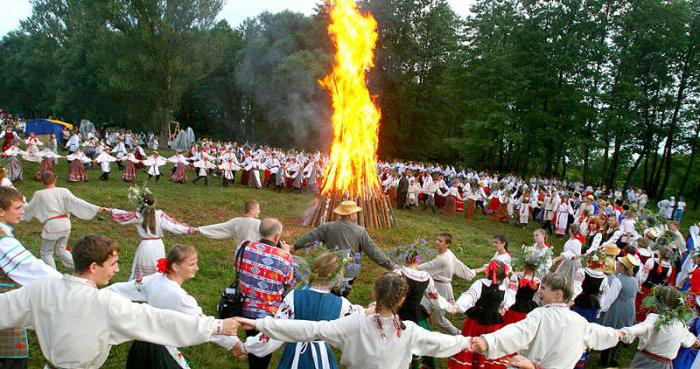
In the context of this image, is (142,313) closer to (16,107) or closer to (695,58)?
(695,58)

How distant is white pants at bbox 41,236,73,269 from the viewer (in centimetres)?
718

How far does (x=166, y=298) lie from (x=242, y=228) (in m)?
2.44

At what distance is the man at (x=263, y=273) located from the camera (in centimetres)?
475

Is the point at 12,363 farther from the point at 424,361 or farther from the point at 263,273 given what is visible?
the point at 424,361

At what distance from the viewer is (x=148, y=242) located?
20.6 ft

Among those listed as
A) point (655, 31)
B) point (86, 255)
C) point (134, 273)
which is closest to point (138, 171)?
point (134, 273)

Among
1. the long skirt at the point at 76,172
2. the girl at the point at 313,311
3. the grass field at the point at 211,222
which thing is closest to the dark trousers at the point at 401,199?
the grass field at the point at 211,222

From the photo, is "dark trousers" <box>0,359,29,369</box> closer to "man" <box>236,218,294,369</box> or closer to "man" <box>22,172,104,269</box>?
"man" <box>236,218,294,369</box>

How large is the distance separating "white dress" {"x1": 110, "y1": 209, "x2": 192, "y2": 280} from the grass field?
0.97m

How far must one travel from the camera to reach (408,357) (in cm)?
345

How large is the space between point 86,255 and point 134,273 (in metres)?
3.48

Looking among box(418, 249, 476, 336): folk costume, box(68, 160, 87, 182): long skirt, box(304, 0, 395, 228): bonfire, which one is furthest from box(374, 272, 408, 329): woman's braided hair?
box(68, 160, 87, 182): long skirt

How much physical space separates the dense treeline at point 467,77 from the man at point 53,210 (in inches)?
1103

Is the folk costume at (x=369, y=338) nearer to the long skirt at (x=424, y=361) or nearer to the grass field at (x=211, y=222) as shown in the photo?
the long skirt at (x=424, y=361)
